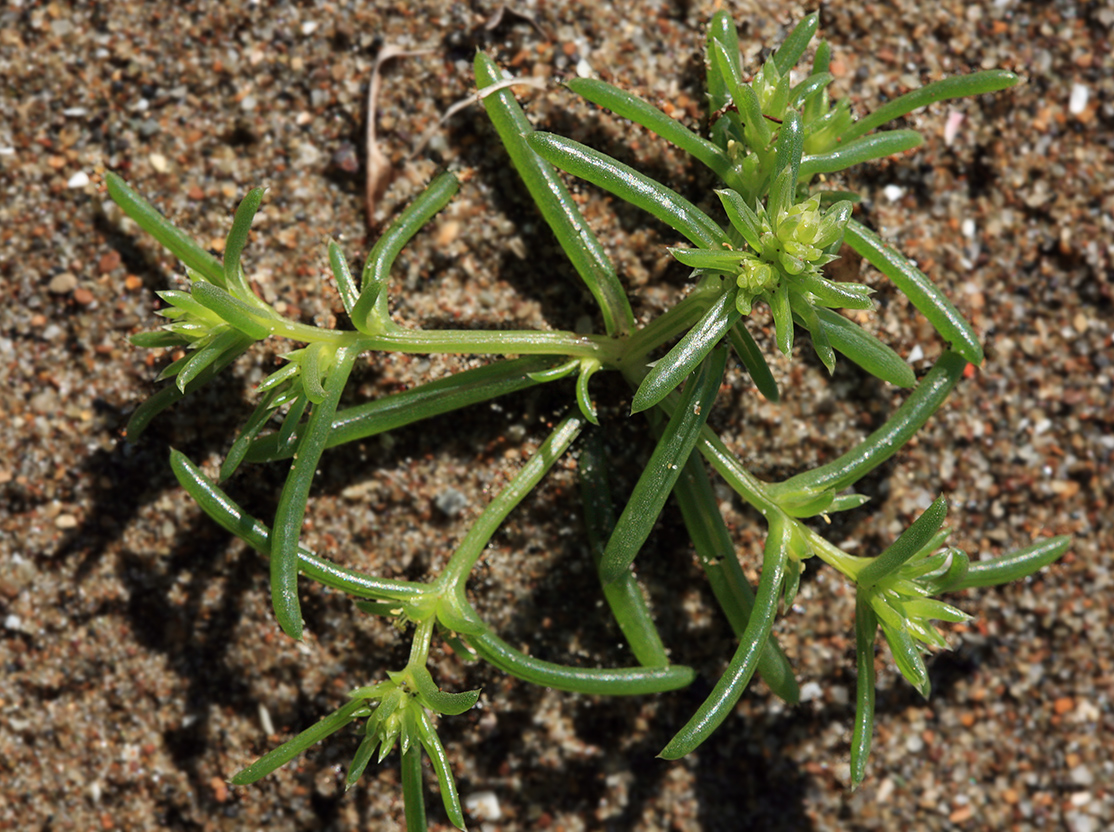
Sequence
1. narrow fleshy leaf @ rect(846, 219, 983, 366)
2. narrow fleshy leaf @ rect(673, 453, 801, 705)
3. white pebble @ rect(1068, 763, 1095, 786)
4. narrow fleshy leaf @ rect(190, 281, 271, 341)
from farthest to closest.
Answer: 1. white pebble @ rect(1068, 763, 1095, 786)
2. narrow fleshy leaf @ rect(673, 453, 801, 705)
3. narrow fleshy leaf @ rect(846, 219, 983, 366)
4. narrow fleshy leaf @ rect(190, 281, 271, 341)

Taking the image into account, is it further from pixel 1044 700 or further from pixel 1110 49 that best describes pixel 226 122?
pixel 1044 700

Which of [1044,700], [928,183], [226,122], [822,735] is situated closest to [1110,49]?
[928,183]

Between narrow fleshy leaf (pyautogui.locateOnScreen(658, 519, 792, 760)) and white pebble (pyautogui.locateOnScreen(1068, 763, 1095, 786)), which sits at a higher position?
narrow fleshy leaf (pyautogui.locateOnScreen(658, 519, 792, 760))

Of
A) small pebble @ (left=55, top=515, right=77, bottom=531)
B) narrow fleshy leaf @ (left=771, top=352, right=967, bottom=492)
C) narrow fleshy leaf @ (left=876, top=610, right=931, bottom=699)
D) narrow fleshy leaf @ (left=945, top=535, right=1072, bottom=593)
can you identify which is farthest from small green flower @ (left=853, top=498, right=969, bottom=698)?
small pebble @ (left=55, top=515, right=77, bottom=531)

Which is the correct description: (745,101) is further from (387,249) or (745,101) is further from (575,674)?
(575,674)

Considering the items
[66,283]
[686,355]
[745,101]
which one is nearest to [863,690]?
[686,355]

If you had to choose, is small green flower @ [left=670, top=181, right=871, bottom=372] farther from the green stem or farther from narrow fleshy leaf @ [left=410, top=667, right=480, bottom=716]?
narrow fleshy leaf @ [left=410, top=667, right=480, bottom=716]

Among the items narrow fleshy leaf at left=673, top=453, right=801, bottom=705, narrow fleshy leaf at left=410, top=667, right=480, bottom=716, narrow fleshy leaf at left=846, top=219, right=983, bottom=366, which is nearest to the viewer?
narrow fleshy leaf at left=410, top=667, right=480, bottom=716

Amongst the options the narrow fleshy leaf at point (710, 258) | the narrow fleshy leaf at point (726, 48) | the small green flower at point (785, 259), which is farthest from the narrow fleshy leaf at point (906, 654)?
the narrow fleshy leaf at point (726, 48)
